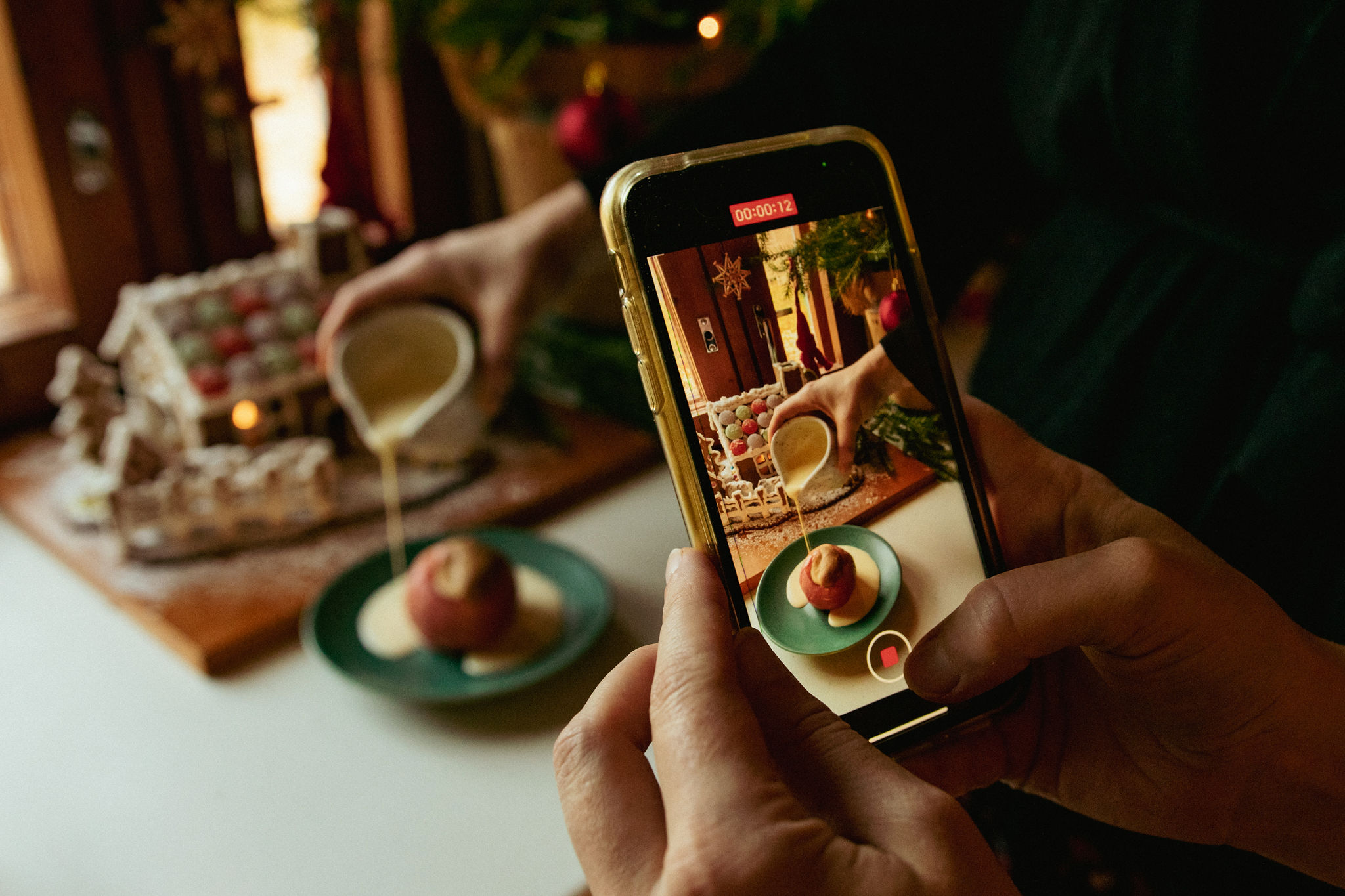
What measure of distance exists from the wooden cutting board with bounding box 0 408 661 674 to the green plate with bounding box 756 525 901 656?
0.45 metres

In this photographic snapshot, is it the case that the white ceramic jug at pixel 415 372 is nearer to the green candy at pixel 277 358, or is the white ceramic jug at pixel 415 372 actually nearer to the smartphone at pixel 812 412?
the green candy at pixel 277 358

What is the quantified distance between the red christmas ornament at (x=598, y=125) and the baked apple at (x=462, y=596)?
1.25 feet

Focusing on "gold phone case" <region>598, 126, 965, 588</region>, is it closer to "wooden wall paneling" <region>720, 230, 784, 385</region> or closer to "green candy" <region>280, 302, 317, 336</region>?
"wooden wall paneling" <region>720, 230, 784, 385</region>

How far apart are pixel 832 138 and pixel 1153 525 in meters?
0.20

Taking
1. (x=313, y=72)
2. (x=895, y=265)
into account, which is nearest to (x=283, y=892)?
(x=895, y=265)

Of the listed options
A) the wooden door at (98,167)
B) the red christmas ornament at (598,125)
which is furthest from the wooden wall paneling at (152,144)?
the red christmas ornament at (598,125)

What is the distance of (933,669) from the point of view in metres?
0.37

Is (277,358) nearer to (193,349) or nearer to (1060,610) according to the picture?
(193,349)

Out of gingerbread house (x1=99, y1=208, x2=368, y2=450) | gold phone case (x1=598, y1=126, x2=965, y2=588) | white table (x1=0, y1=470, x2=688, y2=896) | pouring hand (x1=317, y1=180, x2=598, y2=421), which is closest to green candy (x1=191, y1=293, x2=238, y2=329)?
gingerbread house (x1=99, y1=208, x2=368, y2=450)

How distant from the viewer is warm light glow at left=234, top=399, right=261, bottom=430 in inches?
33.3

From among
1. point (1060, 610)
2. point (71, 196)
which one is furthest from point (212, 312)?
point (1060, 610)

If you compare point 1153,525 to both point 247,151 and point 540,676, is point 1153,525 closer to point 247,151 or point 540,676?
point 540,676

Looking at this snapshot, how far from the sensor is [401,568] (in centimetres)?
74

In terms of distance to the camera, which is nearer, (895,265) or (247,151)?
(895,265)
